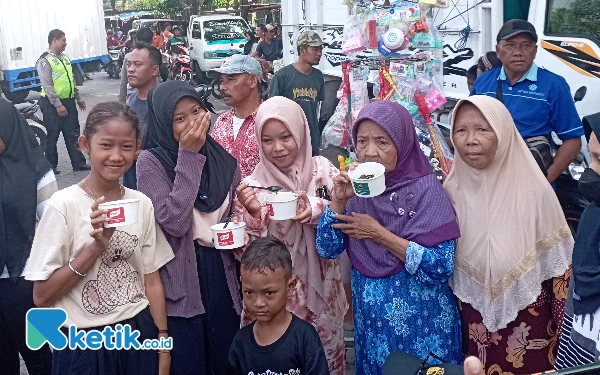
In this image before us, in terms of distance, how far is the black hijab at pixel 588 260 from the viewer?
2146 millimetres

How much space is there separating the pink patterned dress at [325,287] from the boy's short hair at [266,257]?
26 cm

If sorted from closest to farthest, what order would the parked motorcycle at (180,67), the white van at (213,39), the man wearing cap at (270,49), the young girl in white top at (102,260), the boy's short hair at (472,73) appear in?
the young girl in white top at (102,260)
the boy's short hair at (472,73)
the man wearing cap at (270,49)
the parked motorcycle at (180,67)
the white van at (213,39)

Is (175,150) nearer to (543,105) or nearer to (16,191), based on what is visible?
(16,191)

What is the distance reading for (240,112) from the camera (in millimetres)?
4082

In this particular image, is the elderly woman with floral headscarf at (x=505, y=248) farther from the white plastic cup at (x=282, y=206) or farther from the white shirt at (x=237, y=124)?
the white shirt at (x=237, y=124)

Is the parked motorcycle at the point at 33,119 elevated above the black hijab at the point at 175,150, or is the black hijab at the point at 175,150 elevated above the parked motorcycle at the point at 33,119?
the black hijab at the point at 175,150

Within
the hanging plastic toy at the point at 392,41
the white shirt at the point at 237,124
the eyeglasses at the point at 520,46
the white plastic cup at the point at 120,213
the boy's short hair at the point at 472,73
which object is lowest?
the white plastic cup at the point at 120,213

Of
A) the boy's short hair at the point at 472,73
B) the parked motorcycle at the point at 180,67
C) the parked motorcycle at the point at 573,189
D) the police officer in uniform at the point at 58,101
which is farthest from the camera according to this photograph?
the parked motorcycle at the point at 180,67

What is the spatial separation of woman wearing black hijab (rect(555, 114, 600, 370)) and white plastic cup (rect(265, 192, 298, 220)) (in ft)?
3.66

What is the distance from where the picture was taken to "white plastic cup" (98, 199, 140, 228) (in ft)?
7.20

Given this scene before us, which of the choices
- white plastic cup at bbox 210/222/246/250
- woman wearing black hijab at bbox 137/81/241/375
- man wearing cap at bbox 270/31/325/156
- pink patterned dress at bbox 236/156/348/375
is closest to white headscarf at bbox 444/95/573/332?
pink patterned dress at bbox 236/156/348/375

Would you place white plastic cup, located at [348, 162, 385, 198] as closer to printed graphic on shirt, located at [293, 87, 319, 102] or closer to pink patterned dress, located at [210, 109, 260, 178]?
pink patterned dress, located at [210, 109, 260, 178]

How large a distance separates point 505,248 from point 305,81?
5.13m

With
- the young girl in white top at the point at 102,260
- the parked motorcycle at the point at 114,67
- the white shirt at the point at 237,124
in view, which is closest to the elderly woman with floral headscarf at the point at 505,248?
the young girl in white top at the point at 102,260
